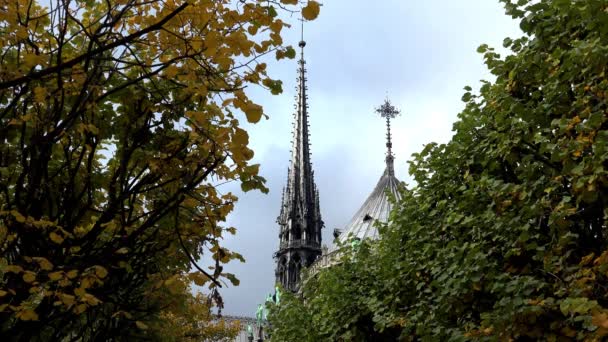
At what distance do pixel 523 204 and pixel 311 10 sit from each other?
602 cm

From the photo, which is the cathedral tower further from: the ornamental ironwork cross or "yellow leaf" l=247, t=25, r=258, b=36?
"yellow leaf" l=247, t=25, r=258, b=36

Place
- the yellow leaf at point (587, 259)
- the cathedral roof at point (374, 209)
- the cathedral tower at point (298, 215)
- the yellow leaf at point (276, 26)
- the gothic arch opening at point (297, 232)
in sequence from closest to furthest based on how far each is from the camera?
the yellow leaf at point (276, 26) → the yellow leaf at point (587, 259) → the cathedral roof at point (374, 209) → the cathedral tower at point (298, 215) → the gothic arch opening at point (297, 232)

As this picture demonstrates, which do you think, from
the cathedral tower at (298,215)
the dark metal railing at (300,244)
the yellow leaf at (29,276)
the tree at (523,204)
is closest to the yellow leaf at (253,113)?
the yellow leaf at (29,276)

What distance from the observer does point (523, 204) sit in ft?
29.8

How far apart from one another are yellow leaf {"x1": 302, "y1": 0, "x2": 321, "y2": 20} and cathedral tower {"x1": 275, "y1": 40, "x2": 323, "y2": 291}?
211 ft

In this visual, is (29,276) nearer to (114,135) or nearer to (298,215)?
(114,135)

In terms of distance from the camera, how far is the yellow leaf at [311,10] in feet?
14.7

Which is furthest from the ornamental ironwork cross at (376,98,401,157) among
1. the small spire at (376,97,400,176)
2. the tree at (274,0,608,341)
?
the tree at (274,0,608,341)

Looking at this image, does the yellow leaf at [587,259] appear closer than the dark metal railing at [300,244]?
Yes

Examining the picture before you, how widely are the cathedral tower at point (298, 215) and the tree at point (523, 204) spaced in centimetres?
5659

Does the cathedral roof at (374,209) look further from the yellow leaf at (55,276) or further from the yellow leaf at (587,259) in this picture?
the yellow leaf at (55,276)

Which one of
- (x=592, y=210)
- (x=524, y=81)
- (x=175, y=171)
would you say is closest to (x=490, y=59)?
(x=524, y=81)

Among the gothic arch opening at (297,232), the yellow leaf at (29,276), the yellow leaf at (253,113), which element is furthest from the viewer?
the gothic arch opening at (297,232)

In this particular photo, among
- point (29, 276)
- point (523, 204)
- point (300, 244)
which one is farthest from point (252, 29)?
point (300, 244)
